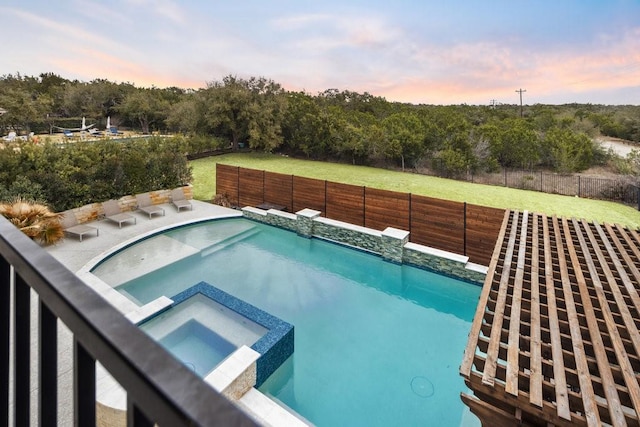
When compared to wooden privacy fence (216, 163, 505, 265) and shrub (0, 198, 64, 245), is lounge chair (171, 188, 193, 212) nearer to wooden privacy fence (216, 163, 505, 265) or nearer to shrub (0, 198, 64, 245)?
wooden privacy fence (216, 163, 505, 265)

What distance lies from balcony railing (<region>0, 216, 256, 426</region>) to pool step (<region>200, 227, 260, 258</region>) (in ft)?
32.9

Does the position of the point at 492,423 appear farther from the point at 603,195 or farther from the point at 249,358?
the point at 603,195

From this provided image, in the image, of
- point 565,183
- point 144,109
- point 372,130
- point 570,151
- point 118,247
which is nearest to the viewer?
point 118,247

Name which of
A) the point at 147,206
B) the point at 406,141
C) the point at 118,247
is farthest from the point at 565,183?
the point at 118,247

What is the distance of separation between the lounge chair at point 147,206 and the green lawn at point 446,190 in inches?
107

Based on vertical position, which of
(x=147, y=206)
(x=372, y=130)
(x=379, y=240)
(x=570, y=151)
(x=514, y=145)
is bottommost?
(x=379, y=240)

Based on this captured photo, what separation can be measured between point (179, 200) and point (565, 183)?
2022cm

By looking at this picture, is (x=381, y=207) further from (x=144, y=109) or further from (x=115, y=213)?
(x=144, y=109)

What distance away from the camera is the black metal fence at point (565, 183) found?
16422mm

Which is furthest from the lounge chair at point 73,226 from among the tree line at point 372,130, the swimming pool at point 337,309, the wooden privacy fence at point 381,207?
the tree line at point 372,130

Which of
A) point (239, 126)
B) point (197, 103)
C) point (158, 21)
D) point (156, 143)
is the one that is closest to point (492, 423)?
point (156, 143)

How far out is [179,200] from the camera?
47.6 ft

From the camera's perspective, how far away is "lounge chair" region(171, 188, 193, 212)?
45.8 feet

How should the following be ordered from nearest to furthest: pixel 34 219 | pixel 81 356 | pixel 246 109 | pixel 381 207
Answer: pixel 81 356, pixel 34 219, pixel 381 207, pixel 246 109
